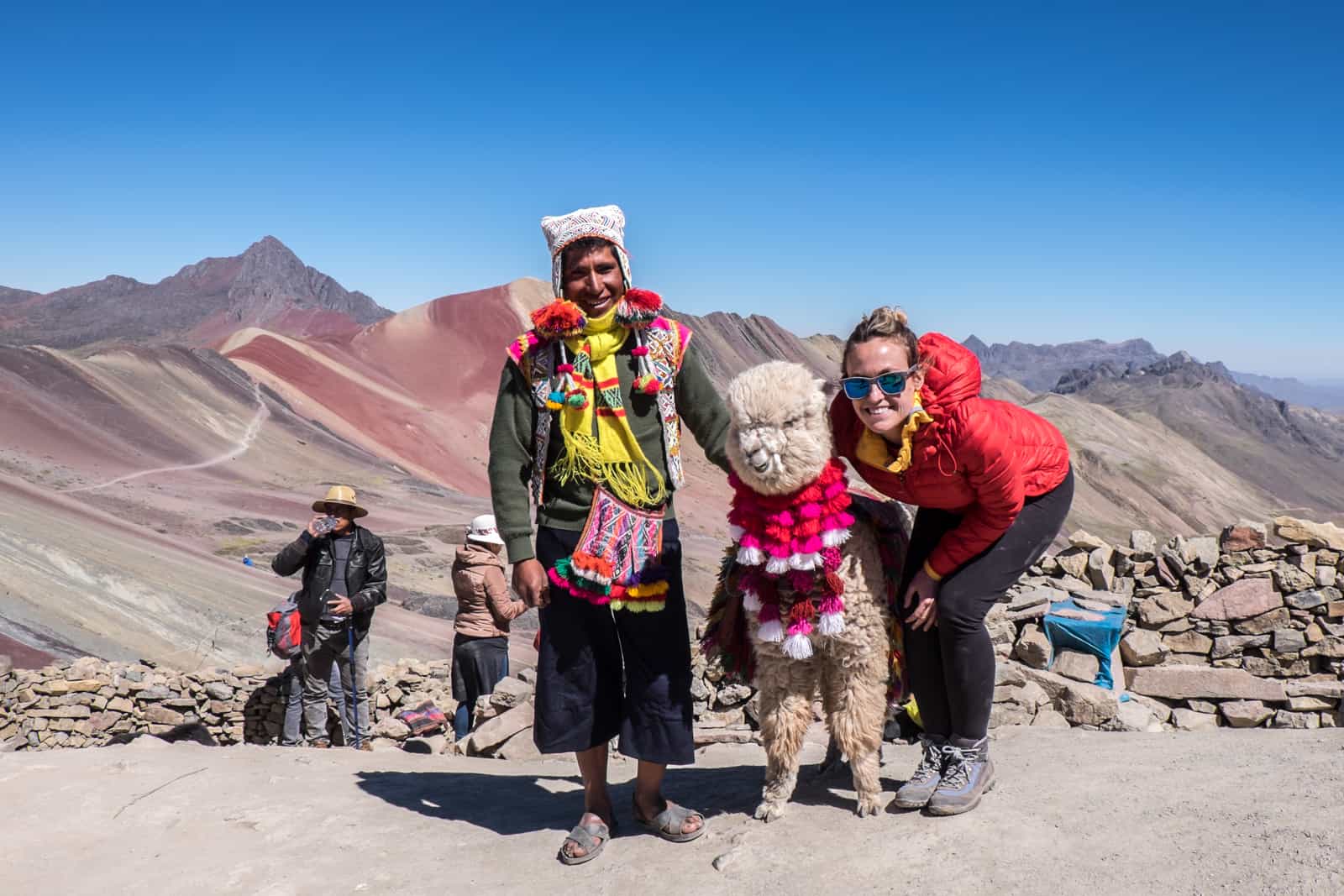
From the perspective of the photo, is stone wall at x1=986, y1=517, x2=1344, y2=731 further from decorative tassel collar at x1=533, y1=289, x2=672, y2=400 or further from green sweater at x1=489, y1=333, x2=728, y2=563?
decorative tassel collar at x1=533, y1=289, x2=672, y2=400

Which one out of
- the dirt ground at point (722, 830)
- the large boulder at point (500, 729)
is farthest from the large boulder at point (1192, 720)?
the large boulder at point (500, 729)

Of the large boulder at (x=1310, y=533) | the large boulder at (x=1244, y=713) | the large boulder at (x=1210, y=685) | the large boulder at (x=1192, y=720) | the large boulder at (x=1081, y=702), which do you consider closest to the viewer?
the large boulder at (x=1081, y=702)

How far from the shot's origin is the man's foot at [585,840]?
2908 mm

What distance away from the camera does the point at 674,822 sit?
2.98 metres

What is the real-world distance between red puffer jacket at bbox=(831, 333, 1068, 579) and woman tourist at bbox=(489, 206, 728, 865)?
57 cm

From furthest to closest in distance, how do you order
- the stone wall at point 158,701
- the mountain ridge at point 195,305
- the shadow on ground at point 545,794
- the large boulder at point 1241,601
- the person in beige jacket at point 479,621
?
1. the mountain ridge at point 195,305
2. the stone wall at point 158,701
3. the large boulder at point 1241,601
4. the person in beige jacket at point 479,621
5. the shadow on ground at point 545,794

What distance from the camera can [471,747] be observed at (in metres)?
5.17

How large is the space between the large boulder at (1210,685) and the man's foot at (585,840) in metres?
4.32

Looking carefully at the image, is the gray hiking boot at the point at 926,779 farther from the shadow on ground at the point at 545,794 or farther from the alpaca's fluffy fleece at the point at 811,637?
the shadow on ground at the point at 545,794

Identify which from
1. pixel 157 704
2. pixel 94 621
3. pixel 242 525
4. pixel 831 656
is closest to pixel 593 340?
pixel 831 656

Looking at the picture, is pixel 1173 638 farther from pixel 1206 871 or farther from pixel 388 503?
pixel 388 503

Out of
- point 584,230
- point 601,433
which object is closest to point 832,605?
point 601,433

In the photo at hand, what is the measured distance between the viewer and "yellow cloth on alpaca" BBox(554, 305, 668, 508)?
2947 millimetres

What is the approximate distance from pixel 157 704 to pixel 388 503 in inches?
357
